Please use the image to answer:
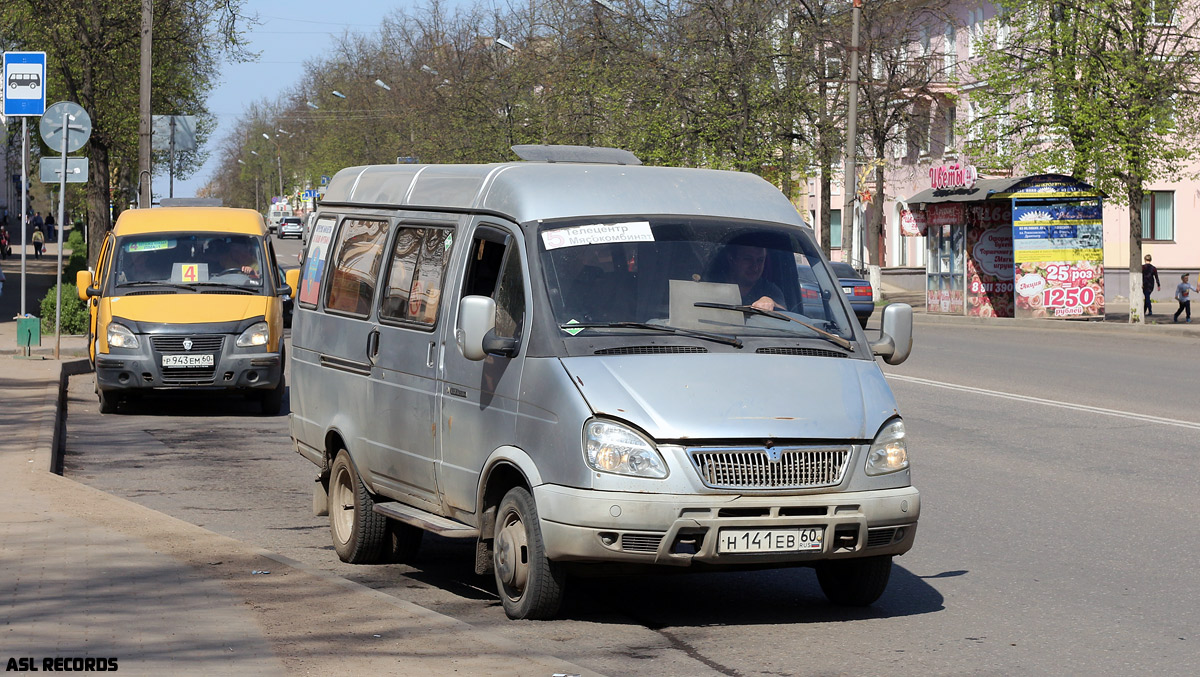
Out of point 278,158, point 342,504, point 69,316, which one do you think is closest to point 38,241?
point 69,316

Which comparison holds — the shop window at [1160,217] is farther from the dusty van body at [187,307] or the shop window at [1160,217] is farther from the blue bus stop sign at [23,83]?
the dusty van body at [187,307]

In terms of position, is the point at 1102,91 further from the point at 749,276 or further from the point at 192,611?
the point at 192,611

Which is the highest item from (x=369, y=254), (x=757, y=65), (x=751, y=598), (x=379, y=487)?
(x=757, y=65)

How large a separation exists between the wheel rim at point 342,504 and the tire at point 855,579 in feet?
8.72

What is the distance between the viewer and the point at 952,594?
7.28 meters

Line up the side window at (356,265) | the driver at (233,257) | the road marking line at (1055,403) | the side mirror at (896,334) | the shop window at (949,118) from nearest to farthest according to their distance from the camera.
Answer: the side mirror at (896,334) < the side window at (356,265) < the road marking line at (1055,403) < the driver at (233,257) < the shop window at (949,118)

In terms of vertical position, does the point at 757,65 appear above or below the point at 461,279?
above

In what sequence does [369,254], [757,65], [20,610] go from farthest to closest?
[757,65] → [369,254] → [20,610]

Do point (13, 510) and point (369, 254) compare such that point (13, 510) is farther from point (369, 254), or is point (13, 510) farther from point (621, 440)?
point (621, 440)

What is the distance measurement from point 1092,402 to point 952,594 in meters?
9.67

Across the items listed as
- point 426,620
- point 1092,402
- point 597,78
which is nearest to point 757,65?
point 597,78

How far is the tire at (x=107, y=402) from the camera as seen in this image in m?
16.1

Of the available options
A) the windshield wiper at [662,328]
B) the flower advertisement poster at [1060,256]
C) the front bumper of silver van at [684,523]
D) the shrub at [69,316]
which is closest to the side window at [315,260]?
the windshield wiper at [662,328]

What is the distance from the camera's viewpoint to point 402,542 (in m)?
8.19
